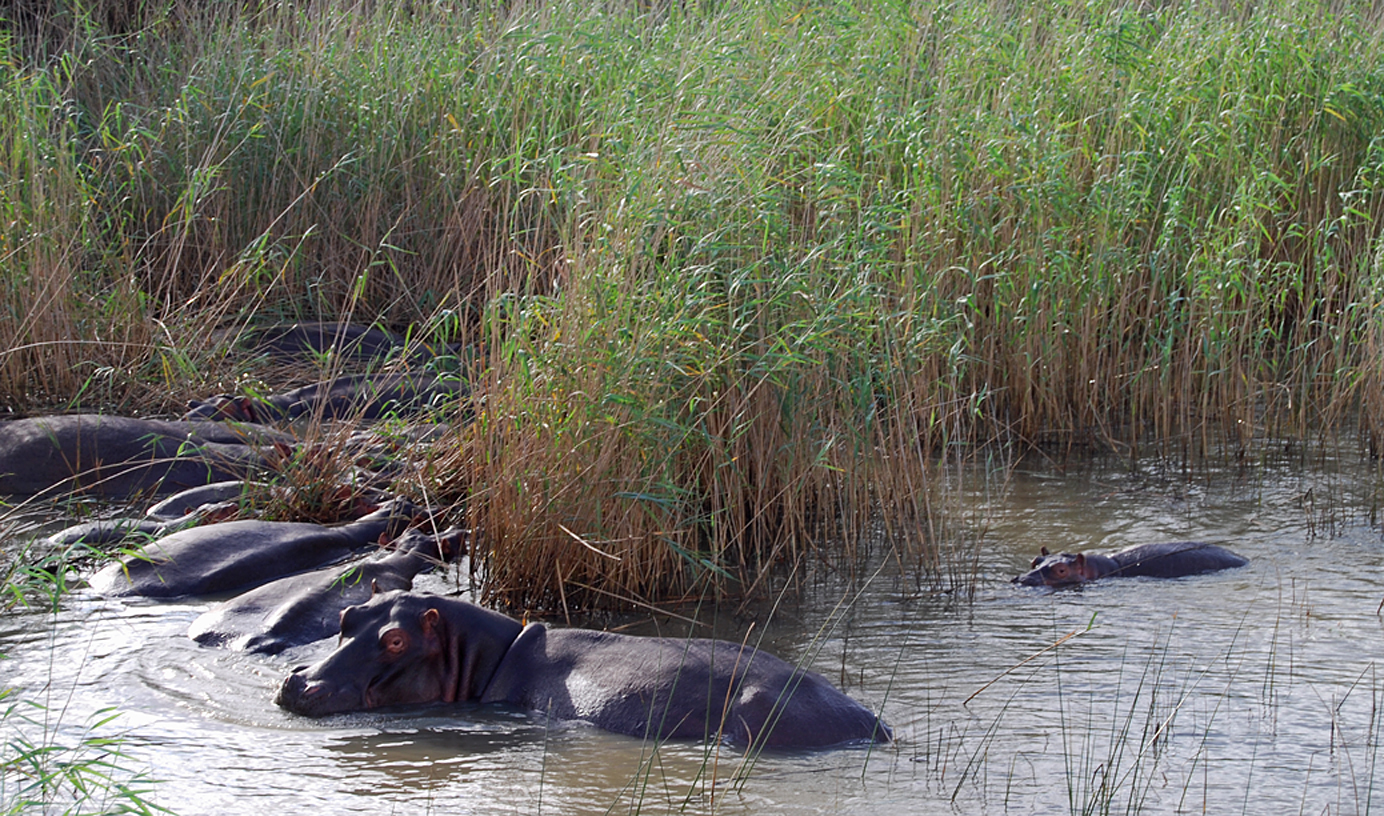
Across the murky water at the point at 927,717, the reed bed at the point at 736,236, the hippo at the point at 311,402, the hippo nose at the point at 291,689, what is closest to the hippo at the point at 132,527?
the murky water at the point at 927,717

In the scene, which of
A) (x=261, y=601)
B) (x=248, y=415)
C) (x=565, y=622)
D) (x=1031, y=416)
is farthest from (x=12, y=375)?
(x=1031, y=416)

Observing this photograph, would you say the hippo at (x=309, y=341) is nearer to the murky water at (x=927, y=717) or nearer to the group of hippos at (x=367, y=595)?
the group of hippos at (x=367, y=595)

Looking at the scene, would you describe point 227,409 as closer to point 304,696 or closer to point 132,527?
point 132,527

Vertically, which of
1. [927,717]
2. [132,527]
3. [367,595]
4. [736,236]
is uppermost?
[736,236]

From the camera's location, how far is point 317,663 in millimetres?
4270

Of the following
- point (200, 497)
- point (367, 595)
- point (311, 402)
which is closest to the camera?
point (367, 595)

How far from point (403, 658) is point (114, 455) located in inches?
117

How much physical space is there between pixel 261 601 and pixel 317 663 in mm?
855

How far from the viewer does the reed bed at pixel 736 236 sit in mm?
5359

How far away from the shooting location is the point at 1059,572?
18.5 feet

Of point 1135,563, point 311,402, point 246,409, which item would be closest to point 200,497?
point 246,409

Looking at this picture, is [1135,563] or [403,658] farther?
[1135,563]

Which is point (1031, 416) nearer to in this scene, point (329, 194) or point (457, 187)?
point (457, 187)

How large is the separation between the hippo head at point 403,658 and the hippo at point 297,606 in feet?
1.26
